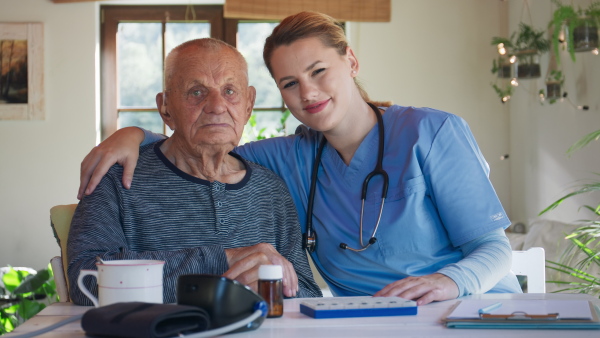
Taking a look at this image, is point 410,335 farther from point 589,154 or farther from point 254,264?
point 589,154

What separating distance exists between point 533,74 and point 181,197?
10.1ft

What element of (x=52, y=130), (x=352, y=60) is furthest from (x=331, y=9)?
(x=352, y=60)

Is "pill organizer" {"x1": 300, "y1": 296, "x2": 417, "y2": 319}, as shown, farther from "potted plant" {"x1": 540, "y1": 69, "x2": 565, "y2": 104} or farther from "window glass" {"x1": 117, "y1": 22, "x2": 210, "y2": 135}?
"window glass" {"x1": 117, "y1": 22, "x2": 210, "y2": 135}

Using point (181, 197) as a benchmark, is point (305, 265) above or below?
below

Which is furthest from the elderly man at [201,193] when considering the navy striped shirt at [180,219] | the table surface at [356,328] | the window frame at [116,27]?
the window frame at [116,27]

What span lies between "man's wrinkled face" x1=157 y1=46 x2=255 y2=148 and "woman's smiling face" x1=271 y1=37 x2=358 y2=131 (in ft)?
0.38

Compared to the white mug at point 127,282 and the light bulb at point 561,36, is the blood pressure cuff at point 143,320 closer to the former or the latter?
the white mug at point 127,282

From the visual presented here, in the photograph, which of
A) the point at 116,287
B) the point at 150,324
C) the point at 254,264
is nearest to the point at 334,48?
the point at 254,264

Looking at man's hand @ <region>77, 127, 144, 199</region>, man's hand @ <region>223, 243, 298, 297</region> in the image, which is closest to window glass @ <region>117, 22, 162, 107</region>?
man's hand @ <region>77, 127, 144, 199</region>

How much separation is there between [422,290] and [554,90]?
9.58 feet

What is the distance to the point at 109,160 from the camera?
5.33 feet

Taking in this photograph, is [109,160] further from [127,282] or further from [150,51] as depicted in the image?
[150,51]

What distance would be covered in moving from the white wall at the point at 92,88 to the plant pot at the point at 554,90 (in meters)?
1.52

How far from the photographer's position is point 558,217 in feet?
13.6
